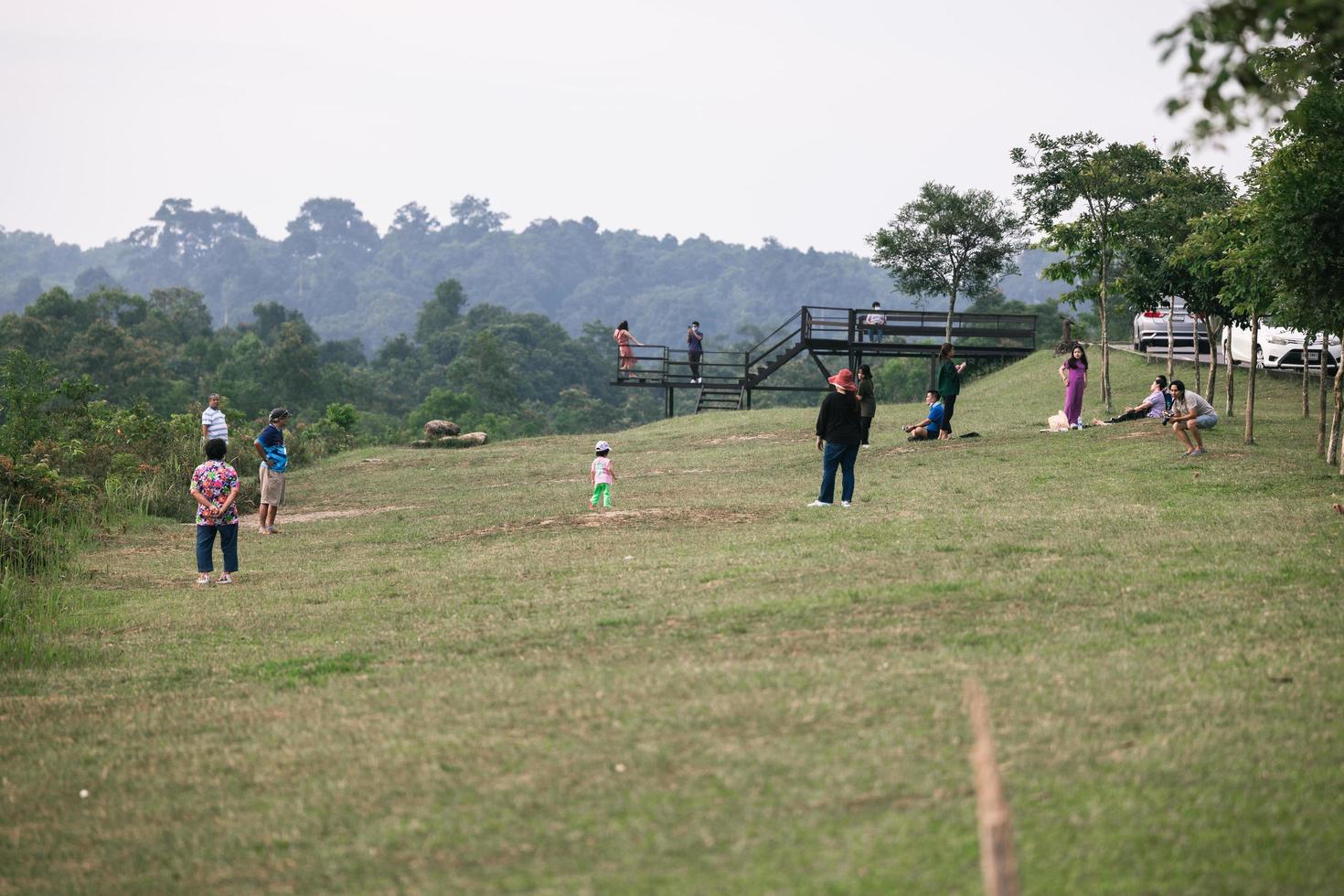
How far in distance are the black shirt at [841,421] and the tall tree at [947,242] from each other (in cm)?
2661

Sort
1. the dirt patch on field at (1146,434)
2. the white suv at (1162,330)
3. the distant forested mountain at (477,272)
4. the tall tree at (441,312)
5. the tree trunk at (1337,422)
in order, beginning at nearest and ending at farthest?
1. the tree trunk at (1337,422)
2. the dirt patch on field at (1146,434)
3. the white suv at (1162,330)
4. the tall tree at (441,312)
5. the distant forested mountain at (477,272)

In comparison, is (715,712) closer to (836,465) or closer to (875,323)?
(836,465)

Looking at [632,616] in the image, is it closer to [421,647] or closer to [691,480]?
[421,647]

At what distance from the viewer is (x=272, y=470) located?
693 inches

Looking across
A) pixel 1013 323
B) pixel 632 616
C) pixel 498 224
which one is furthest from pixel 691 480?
pixel 498 224

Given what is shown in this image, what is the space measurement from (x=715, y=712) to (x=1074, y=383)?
17.6 metres

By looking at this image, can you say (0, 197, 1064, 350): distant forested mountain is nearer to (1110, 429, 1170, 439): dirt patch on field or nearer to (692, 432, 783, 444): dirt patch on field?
(692, 432, 783, 444): dirt patch on field

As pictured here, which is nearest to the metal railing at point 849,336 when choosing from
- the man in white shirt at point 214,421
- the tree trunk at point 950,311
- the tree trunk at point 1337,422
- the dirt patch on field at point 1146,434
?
the tree trunk at point 950,311

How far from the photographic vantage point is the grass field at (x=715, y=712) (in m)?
4.96

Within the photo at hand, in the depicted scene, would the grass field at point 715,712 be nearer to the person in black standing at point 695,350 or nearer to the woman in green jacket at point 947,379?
the woman in green jacket at point 947,379

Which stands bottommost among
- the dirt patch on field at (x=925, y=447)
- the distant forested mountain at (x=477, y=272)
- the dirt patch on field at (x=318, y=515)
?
the dirt patch on field at (x=318, y=515)

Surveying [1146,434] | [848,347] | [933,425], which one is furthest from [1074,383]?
[848,347]

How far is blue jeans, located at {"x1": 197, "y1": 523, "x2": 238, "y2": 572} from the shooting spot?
12625 mm

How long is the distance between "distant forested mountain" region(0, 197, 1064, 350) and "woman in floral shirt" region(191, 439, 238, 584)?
439ft
